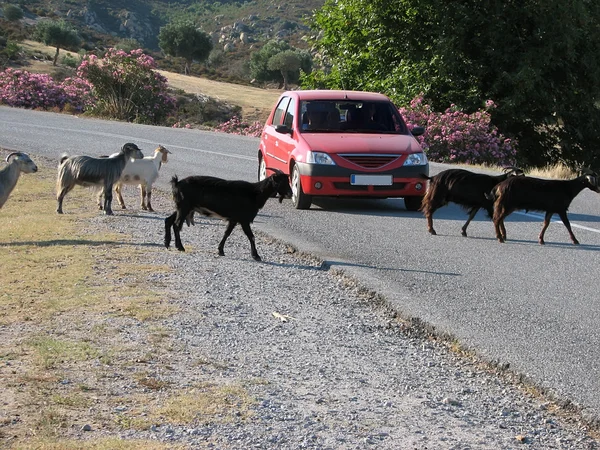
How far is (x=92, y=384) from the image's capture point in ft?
20.0

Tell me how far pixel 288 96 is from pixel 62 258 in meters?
6.57

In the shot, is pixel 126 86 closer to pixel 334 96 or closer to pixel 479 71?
pixel 479 71

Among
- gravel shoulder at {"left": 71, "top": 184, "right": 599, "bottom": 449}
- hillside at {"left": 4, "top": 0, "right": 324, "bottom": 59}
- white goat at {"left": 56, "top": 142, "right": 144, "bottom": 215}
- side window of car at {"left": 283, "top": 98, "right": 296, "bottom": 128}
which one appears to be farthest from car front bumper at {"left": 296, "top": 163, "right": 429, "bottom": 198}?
hillside at {"left": 4, "top": 0, "right": 324, "bottom": 59}

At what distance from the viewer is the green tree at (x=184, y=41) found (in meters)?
96.5

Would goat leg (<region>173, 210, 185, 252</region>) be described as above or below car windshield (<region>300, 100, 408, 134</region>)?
below

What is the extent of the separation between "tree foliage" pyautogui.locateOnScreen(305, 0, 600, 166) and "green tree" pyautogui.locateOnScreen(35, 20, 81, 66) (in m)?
55.6

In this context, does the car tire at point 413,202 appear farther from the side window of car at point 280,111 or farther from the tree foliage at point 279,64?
the tree foliage at point 279,64

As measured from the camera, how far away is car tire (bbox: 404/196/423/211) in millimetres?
14719

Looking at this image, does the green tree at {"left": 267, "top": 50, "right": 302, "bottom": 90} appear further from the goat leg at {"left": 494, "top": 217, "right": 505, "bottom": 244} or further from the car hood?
the goat leg at {"left": 494, "top": 217, "right": 505, "bottom": 244}

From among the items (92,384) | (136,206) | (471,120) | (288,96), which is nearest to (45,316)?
(92,384)

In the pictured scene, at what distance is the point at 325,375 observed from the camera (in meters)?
6.48

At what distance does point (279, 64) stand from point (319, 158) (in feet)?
249

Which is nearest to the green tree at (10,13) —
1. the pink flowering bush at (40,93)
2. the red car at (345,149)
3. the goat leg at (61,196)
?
the pink flowering bush at (40,93)

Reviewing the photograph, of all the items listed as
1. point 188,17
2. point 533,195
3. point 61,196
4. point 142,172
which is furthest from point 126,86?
point 188,17
